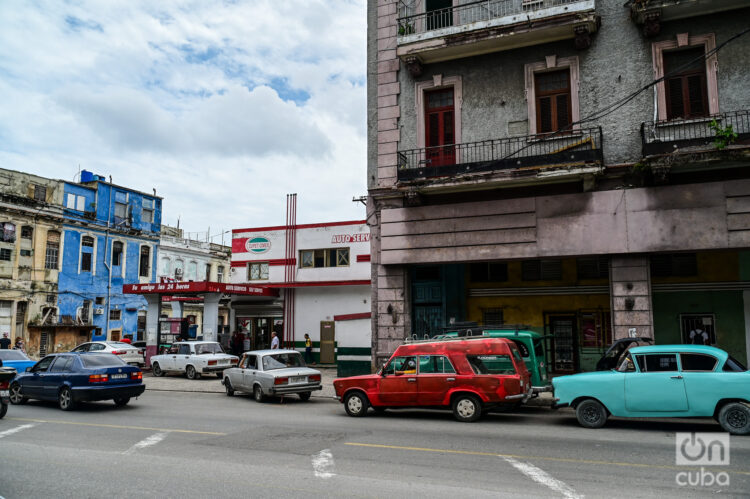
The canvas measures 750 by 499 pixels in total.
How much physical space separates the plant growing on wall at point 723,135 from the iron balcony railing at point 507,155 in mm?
2715

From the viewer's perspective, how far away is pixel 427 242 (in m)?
17.8

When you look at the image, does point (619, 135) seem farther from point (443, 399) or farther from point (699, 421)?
point (443, 399)

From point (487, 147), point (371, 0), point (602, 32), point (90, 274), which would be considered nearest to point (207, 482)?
point (487, 147)

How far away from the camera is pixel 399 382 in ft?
42.2

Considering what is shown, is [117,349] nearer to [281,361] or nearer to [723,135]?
[281,361]

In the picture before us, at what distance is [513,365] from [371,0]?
1400 centimetres

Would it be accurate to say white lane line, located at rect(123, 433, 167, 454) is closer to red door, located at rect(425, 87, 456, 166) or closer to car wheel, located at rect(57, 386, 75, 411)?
car wheel, located at rect(57, 386, 75, 411)

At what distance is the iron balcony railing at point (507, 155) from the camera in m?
15.7

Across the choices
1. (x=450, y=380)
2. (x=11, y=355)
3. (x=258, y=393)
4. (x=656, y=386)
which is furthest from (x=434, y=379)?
(x=11, y=355)

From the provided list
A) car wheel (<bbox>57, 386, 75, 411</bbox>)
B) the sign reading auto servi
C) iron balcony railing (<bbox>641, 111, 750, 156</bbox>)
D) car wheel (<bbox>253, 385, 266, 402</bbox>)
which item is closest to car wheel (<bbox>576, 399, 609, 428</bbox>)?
iron balcony railing (<bbox>641, 111, 750, 156</bbox>)

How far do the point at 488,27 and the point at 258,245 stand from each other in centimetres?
2003

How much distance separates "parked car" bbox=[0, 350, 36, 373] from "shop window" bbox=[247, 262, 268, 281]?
14.0m

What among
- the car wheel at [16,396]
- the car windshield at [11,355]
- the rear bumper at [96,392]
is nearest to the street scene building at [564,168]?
the rear bumper at [96,392]

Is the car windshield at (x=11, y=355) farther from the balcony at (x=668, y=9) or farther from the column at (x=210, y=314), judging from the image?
the balcony at (x=668, y=9)
